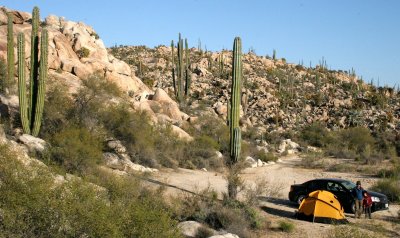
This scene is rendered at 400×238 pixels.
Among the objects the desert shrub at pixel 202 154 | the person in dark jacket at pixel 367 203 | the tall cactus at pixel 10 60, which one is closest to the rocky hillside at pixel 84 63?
the desert shrub at pixel 202 154

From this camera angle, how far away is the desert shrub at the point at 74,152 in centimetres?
1686

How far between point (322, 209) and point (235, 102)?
21.6ft

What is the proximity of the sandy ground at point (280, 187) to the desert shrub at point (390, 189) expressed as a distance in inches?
51.0

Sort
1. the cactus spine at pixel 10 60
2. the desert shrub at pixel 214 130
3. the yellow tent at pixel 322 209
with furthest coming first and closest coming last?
1. the desert shrub at pixel 214 130
2. the cactus spine at pixel 10 60
3. the yellow tent at pixel 322 209

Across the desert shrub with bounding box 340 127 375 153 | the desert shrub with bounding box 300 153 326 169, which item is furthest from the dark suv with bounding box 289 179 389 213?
the desert shrub with bounding box 340 127 375 153

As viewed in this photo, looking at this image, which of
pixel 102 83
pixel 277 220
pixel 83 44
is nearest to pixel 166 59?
pixel 83 44

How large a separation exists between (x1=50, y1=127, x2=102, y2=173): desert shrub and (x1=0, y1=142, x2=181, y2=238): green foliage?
7686 mm

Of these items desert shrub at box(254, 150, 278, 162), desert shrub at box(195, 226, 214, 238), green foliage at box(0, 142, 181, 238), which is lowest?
desert shrub at box(195, 226, 214, 238)

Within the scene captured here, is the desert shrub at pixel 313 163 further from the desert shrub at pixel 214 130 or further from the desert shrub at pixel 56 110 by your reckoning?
the desert shrub at pixel 56 110

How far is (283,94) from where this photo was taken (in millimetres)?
57250

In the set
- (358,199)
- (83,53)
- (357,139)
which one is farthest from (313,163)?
(83,53)

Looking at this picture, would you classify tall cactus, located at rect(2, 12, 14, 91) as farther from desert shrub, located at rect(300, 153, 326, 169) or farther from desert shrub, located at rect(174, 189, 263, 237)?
desert shrub, located at rect(300, 153, 326, 169)

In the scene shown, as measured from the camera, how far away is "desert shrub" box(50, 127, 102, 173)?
16.9m

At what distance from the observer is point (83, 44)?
36.2 meters
